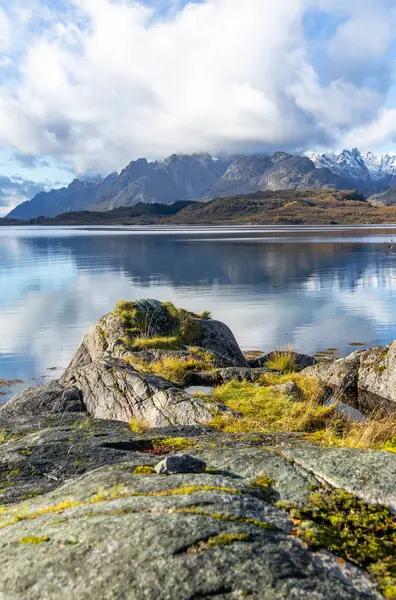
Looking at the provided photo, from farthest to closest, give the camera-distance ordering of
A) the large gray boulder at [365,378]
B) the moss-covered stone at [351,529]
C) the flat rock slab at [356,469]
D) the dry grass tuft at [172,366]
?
the large gray boulder at [365,378]
the dry grass tuft at [172,366]
the flat rock slab at [356,469]
the moss-covered stone at [351,529]

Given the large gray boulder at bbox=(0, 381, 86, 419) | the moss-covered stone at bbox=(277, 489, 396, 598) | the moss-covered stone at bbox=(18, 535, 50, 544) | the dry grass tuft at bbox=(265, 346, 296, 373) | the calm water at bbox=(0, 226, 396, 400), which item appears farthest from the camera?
the calm water at bbox=(0, 226, 396, 400)

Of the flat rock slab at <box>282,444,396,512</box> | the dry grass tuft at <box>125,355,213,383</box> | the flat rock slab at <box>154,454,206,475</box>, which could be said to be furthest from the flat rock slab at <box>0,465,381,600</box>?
the dry grass tuft at <box>125,355,213,383</box>

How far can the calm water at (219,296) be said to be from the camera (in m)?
34.8

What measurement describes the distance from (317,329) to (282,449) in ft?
105

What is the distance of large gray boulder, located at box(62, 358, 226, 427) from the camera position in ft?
42.0

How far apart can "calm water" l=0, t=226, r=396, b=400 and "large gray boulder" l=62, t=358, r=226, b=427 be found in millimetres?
9546

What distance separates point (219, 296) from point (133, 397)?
1525 inches

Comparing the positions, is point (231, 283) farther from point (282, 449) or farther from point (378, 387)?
point (282, 449)

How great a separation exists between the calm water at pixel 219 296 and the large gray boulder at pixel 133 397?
376 inches

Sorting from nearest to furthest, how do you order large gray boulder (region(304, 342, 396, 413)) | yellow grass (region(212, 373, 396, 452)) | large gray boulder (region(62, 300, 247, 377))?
yellow grass (region(212, 373, 396, 452))
large gray boulder (region(304, 342, 396, 413))
large gray boulder (region(62, 300, 247, 377))

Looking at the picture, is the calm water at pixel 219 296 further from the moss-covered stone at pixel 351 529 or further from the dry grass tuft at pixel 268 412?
the moss-covered stone at pixel 351 529

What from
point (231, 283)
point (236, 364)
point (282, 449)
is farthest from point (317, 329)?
point (282, 449)

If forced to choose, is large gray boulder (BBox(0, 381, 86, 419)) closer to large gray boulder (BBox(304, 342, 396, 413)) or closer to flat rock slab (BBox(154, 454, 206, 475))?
large gray boulder (BBox(304, 342, 396, 413))

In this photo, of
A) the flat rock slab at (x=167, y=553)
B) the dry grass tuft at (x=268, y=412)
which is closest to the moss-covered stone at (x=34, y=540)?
the flat rock slab at (x=167, y=553)
